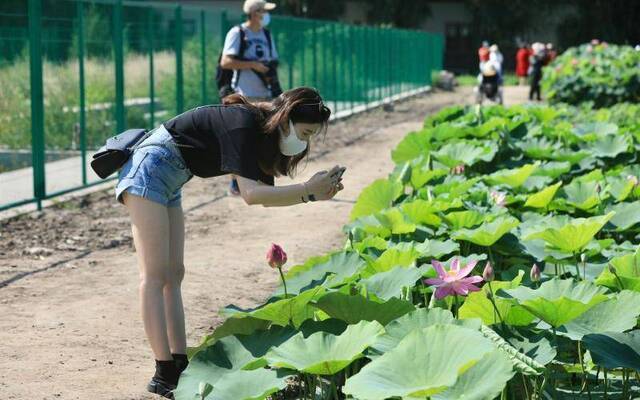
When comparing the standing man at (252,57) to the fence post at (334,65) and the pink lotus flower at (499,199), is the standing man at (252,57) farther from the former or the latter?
the fence post at (334,65)

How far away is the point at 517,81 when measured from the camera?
3931 cm

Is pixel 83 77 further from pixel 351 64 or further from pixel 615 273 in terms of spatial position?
pixel 351 64

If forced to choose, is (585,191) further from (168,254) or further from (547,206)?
(168,254)

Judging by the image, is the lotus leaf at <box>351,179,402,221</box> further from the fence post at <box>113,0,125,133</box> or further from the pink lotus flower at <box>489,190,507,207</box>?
the fence post at <box>113,0,125,133</box>

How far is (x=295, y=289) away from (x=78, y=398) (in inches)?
35.1

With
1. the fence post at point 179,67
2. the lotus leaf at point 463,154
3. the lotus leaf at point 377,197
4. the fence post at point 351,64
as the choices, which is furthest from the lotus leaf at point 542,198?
the fence post at point 351,64

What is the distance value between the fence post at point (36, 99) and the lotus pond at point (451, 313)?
381 cm

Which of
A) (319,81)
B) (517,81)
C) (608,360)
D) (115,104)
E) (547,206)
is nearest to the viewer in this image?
(608,360)

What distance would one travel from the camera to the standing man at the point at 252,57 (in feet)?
30.3

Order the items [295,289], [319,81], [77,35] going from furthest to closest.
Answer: [319,81]
[77,35]
[295,289]

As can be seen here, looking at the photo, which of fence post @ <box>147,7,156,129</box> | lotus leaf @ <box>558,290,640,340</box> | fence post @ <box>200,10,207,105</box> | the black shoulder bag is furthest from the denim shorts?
fence post @ <box>200,10,207,105</box>

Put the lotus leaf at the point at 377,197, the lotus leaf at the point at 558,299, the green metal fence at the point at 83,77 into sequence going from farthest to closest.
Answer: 1. the green metal fence at the point at 83,77
2. the lotus leaf at the point at 377,197
3. the lotus leaf at the point at 558,299

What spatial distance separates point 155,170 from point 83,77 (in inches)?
242

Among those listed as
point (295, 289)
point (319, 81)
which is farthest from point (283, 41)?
point (295, 289)
